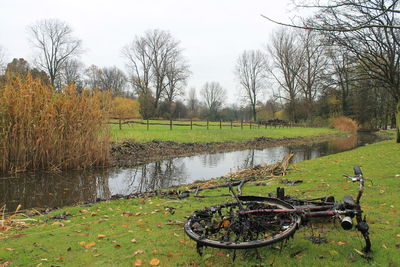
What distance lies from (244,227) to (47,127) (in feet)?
33.4

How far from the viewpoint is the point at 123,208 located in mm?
6391

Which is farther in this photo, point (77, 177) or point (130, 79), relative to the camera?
point (130, 79)

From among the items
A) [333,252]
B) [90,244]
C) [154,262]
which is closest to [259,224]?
[333,252]

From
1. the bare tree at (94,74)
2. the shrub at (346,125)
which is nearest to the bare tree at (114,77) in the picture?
the bare tree at (94,74)

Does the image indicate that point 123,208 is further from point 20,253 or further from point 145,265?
point 145,265

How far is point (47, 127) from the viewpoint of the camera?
1107 centimetres

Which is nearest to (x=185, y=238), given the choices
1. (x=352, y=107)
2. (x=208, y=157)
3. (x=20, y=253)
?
(x=20, y=253)

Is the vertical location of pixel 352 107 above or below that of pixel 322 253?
above

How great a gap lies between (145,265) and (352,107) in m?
54.3

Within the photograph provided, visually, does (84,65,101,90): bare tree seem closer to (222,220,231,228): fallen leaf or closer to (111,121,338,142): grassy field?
(111,121,338,142): grassy field

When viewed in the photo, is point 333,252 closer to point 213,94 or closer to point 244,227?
point 244,227

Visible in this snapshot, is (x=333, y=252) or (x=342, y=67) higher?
(x=342, y=67)

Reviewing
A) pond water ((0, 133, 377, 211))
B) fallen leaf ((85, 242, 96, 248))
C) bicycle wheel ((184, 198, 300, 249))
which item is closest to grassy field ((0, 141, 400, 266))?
fallen leaf ((85, 242, 96, 248))

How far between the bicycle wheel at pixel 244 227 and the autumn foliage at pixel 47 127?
9.40 m
